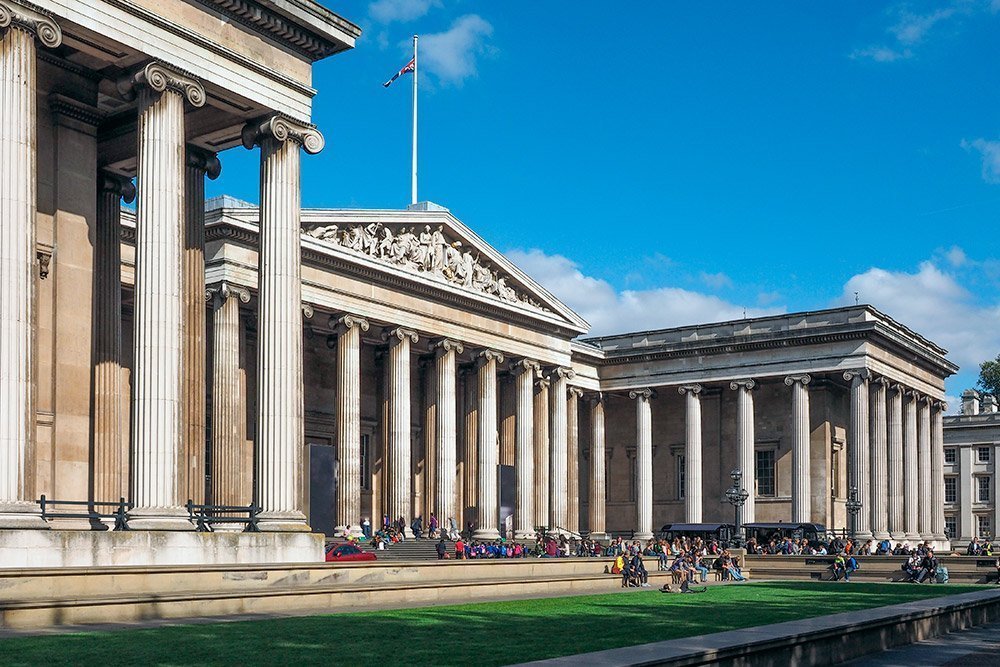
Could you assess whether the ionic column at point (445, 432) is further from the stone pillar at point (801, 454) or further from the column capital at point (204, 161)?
the column capital at point (204, 161)

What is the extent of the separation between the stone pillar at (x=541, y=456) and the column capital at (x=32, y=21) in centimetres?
4441

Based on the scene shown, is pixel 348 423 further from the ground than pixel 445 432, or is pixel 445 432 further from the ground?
pixel 348 423

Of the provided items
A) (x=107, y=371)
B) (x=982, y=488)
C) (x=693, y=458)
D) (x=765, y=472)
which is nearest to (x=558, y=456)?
(x=693, y=458)

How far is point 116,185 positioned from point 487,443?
34433 mm

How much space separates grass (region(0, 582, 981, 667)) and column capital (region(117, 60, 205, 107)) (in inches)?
458

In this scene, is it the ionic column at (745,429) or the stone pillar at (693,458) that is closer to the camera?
the ionic column at (745,429)

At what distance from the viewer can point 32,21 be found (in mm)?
23750

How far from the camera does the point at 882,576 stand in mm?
A: 52875

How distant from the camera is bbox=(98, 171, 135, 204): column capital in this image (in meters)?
29.6

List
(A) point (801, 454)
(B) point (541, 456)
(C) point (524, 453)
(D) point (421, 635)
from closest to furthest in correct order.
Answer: (D) point (421, 635) → (C) point (524, 453) → (B) point (541, 456) → (A) point (801, 454)

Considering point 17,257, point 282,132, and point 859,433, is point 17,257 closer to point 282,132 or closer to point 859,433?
point 282,132

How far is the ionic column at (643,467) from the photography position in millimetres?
74000

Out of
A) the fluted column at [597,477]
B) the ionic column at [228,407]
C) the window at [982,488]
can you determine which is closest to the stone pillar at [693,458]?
the fluted column at [597,477]

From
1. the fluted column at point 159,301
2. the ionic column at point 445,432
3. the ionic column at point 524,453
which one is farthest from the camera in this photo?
the ionic column at point 524,453
